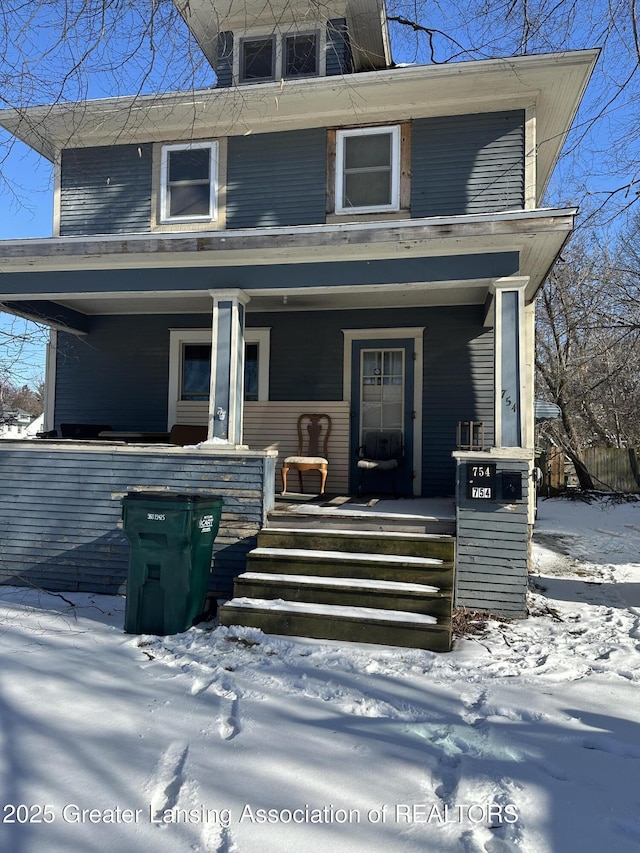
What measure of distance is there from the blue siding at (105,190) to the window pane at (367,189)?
104 inches

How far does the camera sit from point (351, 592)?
453cm

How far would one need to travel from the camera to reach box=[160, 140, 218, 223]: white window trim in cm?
766

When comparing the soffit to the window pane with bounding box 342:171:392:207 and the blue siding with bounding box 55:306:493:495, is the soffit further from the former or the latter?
the blue siding with bounding box 55:306:493:495

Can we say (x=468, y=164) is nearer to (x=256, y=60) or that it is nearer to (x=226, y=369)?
(x=256, y=60)

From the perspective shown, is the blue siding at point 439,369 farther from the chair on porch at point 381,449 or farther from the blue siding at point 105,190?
the blue siding at point 105,190

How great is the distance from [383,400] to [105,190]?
4663 millimetres

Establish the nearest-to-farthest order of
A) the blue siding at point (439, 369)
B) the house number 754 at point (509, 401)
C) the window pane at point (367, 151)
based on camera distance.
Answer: the house number 754 at point (509, 401) < the window pane at point (367, 151) < the blue siding at point (439, 369)

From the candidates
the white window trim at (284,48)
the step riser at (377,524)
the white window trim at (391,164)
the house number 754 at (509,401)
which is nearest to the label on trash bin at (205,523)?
the step riser at (377,524)

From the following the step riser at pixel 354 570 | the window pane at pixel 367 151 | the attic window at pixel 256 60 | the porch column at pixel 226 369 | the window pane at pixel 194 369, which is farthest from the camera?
the window pane at pixel 194 369

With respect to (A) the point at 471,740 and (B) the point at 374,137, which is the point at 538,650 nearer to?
(A) the point at 471,740

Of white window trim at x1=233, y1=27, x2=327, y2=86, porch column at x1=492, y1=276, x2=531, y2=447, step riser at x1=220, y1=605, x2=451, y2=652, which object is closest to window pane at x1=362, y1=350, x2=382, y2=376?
porch column at x1=492, y1=276, x2=531, y2=447

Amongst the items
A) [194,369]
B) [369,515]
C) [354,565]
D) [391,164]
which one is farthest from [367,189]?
[354,565]

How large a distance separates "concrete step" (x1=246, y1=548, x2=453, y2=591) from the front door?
9.35 ft

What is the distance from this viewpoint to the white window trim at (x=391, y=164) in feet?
23.5
